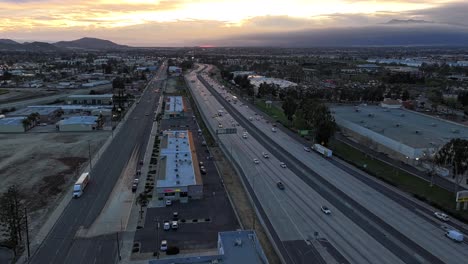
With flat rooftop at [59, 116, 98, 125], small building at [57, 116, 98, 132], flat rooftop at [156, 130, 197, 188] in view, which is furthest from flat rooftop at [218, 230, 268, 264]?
flat rooftop at [59, 116, 98, 125]

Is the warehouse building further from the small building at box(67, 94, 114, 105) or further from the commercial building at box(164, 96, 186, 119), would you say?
the small building at box(67, 94, 114, 105)

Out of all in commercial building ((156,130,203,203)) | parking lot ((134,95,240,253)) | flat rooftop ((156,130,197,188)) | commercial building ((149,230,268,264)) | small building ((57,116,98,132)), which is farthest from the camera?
small building ((57,116,98,132))

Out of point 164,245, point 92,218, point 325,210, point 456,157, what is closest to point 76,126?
point 92,218

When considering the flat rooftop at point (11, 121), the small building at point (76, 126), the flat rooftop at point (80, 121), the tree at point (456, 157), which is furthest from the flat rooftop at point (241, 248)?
the flat rooftop at point (11, 121)

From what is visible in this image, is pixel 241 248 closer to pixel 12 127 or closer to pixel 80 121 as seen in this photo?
pixel 80 121

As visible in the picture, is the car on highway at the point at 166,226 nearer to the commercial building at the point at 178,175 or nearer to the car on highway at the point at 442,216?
the commercial building at the point at 178,175

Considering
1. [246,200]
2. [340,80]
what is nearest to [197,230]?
[246,200]
